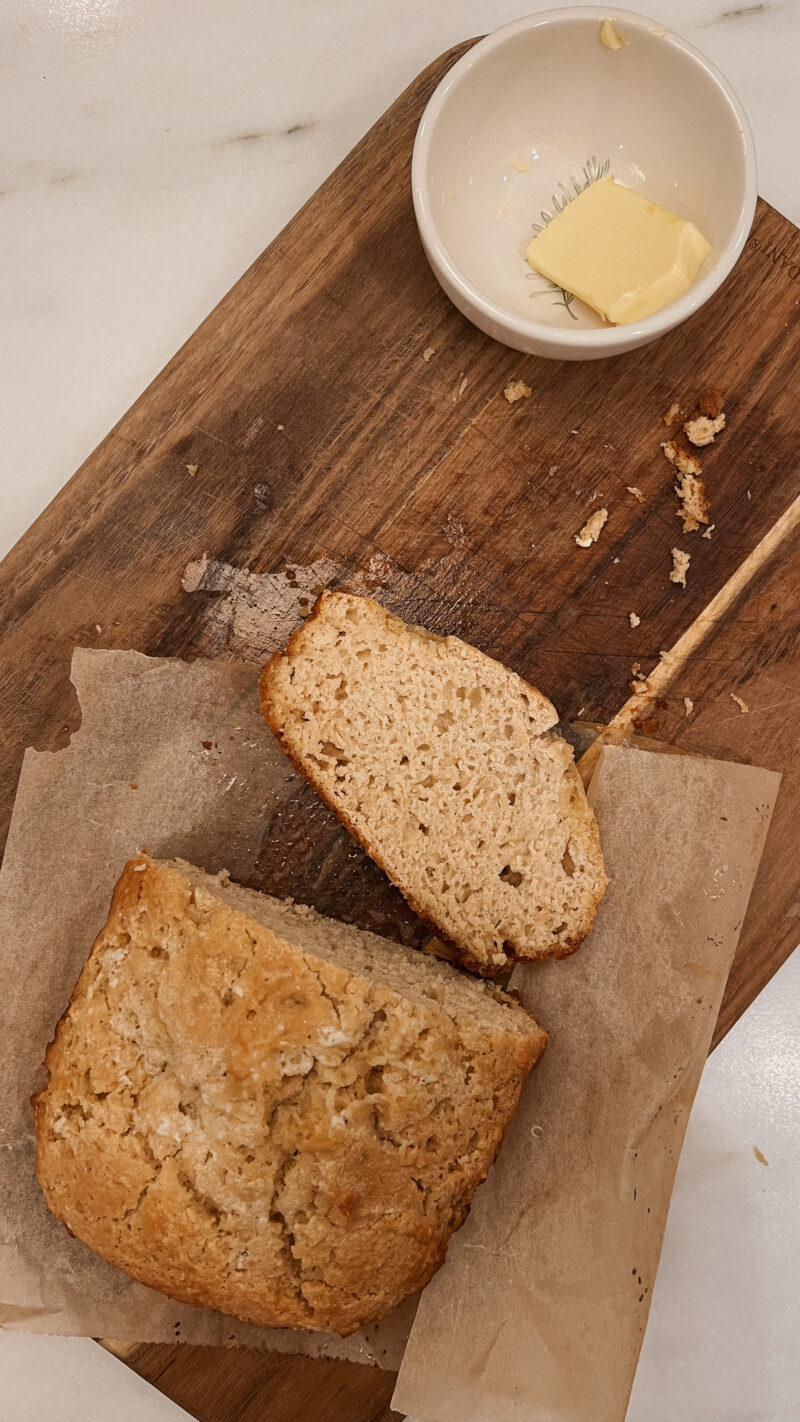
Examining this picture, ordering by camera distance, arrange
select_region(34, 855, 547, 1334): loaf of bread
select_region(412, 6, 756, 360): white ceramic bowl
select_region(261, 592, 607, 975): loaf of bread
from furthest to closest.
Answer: select_region(261, 592, 607, 975): loaf of bread
select_region(412, 6, 756, 360): white ceramic bowl
select_region(34, 855, 547, 1334): loaf of bread

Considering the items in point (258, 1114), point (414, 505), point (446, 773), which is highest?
point (414, 505)

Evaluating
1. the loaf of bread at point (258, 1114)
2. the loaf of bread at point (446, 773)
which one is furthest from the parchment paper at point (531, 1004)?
the loaf of bread at point (258, 1114)

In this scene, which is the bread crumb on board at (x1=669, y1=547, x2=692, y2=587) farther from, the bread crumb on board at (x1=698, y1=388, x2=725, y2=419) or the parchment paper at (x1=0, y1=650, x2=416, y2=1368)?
the parchment paper at (x1=0, y1=650, x2=416, y2=1368)

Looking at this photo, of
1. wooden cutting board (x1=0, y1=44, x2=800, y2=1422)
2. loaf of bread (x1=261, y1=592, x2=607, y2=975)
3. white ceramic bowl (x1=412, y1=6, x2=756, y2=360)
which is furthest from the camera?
wooden cutting board (x1=0, y1=44, x2=800, y2=1422)

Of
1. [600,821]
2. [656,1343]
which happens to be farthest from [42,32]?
[656,1343]

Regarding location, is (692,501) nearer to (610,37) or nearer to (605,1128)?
(610,37)

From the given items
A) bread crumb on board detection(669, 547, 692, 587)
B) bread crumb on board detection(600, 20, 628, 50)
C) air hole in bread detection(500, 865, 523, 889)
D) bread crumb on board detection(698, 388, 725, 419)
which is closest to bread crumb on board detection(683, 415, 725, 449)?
bread crumb on board detection(698, 388, 725, 419)

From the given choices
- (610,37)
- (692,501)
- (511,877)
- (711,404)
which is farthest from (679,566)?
(610,37)
